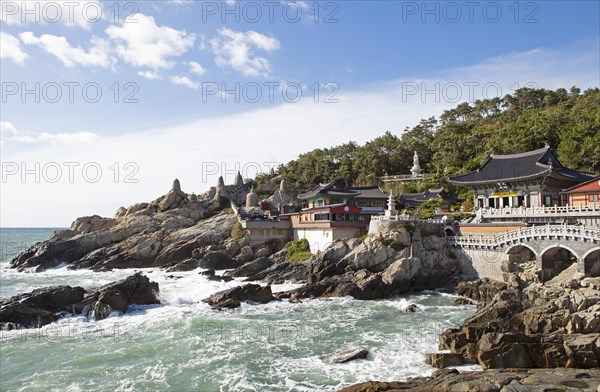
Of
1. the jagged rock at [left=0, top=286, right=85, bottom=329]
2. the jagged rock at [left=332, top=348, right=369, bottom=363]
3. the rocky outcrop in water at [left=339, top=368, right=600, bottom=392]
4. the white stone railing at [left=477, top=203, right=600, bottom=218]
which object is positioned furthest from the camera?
the white stone railing at [left=477, top=203, right=600, bottom=218]

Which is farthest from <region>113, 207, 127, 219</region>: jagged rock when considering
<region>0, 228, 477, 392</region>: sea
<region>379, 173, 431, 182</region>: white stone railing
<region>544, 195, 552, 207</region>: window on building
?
<region>544, 195, 552, 207</region>: window on building

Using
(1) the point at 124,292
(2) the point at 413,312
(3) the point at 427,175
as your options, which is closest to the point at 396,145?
(3) the point at 427,175

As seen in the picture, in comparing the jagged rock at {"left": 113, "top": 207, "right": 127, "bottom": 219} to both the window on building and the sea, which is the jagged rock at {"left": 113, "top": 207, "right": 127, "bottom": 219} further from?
the window on building

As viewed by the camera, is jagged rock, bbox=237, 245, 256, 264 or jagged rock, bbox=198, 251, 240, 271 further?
jagged rock, bbox=237, 245, 256, 264

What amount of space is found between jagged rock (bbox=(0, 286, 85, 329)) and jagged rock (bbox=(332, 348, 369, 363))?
20724mm

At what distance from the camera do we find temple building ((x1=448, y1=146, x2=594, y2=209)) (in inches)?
1638

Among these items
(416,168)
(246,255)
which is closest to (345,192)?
(246,255)

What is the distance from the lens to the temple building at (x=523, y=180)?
4159cm

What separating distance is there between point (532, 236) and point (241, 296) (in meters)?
23.9

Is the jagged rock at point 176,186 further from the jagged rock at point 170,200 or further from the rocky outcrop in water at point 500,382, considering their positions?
the rocky outcrop in water at point 500,382

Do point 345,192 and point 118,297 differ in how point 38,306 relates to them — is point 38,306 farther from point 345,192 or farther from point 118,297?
point 345,192

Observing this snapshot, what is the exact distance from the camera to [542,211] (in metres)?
37.7

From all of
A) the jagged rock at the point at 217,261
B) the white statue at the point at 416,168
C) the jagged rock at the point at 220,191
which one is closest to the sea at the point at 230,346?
the jagged rock at the point at 217,261

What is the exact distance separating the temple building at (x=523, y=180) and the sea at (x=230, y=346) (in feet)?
54.8
